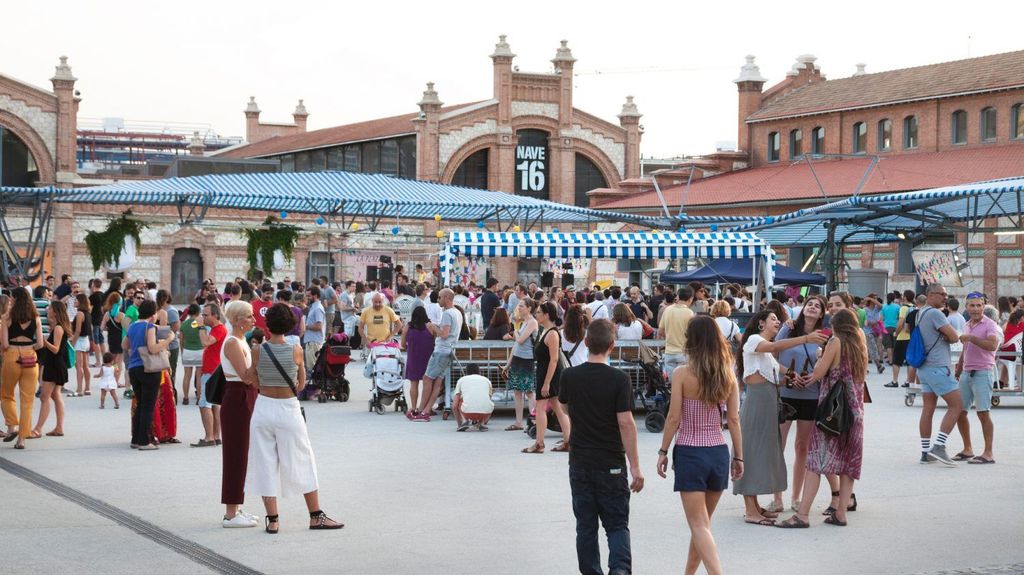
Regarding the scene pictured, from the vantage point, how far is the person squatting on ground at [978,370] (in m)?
12.6

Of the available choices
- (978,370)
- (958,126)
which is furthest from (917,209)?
(978,370)

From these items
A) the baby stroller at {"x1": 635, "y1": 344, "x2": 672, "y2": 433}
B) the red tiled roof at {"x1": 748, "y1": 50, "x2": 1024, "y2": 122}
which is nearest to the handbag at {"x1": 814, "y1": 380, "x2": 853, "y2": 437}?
the baby stroller at {"x1": 635, "y1": 344, "x2": 672, "y2": 433}

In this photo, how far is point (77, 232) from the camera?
4734cm

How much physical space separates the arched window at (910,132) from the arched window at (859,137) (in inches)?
79.0

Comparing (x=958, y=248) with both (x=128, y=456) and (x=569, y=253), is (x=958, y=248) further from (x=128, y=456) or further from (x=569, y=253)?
(x=128, y=456)

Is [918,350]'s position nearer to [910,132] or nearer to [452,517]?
[452,517]

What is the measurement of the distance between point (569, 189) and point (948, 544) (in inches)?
1844

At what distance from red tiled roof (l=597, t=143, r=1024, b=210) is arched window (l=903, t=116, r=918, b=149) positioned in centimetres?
Result: 87

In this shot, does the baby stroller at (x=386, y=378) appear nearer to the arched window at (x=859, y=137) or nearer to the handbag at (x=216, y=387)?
the handbag at (x=216, y=387)

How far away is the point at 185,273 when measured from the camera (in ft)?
165

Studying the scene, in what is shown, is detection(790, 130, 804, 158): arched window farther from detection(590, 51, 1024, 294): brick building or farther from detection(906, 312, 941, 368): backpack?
detection(906, 312, 941, 368): backpack

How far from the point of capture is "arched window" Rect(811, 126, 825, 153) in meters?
49.6

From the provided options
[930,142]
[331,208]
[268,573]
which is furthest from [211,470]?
[930,142]

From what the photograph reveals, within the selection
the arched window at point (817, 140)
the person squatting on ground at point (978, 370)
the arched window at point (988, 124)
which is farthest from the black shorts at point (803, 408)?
the arched window at point (817, 140)
